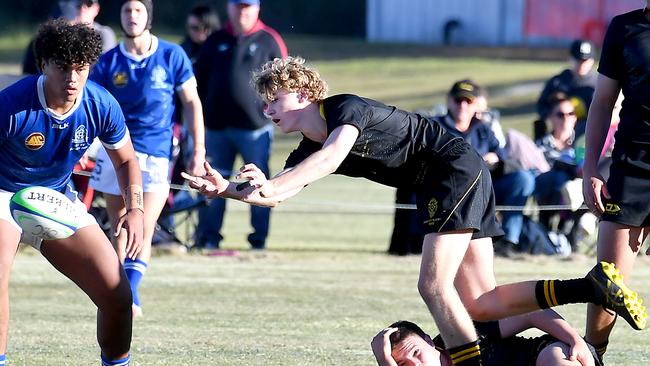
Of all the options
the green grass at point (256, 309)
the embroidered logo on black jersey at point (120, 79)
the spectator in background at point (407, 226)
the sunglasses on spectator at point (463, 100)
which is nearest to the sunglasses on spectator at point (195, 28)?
the green grass at point (256, 309)

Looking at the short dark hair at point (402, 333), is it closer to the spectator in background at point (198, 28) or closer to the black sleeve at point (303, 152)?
the black sleeve at point (303, 152)

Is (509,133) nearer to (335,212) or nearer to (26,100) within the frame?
(335,212)

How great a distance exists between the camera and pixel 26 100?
5773mm

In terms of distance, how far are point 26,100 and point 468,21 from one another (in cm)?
3639

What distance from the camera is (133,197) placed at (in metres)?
6.00

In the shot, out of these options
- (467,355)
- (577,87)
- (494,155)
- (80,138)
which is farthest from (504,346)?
(577,87)

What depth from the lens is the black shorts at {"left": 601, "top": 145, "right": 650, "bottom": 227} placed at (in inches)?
241

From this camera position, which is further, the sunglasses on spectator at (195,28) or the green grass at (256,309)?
the sunglasses on spectator at (195,28)

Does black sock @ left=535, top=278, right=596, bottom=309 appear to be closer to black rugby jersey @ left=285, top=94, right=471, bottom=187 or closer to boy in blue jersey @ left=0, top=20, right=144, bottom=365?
black rugby jersey @ left=285, top=94, right=471, bottom=187

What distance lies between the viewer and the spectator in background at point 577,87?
12820mm

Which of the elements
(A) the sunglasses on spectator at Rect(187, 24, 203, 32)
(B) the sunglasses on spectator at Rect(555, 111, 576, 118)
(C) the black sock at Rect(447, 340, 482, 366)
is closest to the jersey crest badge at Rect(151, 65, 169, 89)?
(C) the black sock at Rect(447, 340, 482, 366)

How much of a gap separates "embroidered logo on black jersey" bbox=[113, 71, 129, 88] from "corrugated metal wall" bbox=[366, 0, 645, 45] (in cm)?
2683

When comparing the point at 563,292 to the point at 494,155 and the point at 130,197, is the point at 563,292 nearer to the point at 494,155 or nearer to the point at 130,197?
the point at 130,197

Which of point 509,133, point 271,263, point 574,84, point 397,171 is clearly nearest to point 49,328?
point 397,171
